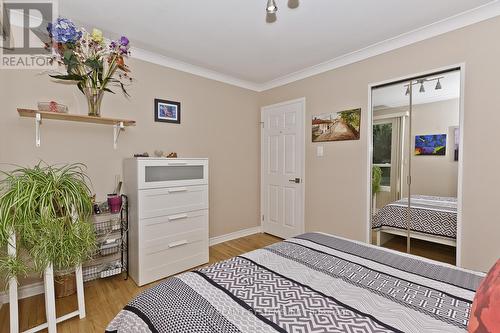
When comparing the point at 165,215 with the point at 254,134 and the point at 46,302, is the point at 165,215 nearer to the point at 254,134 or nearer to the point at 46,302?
the point at 46,302

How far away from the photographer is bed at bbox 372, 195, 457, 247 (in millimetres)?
2217

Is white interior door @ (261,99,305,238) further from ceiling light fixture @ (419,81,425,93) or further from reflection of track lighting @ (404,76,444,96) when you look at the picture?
ceiling light fixture @ (419,81,425,93)

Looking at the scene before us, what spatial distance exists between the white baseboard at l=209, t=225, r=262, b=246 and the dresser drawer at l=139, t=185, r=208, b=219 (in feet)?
2.96

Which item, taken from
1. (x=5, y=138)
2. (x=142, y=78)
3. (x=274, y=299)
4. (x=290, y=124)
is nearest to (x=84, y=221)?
(x=5, y=138)

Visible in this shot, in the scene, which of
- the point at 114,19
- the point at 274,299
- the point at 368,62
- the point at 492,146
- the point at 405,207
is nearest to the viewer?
the point at 274,299

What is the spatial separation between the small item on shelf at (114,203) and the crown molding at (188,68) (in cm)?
156

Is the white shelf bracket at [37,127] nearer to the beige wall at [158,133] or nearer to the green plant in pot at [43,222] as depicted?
the beige wall at [158,133]

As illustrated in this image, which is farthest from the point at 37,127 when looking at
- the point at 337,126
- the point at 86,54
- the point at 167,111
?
the point at 337,126

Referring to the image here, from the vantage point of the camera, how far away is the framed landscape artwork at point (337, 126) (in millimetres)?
2801

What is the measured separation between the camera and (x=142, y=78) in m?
2.71

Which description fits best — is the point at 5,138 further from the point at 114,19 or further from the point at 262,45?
the point at 262,45

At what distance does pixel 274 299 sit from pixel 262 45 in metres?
2.46

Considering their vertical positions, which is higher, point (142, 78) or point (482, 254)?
point (142, 78)

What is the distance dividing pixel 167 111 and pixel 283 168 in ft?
5.96
